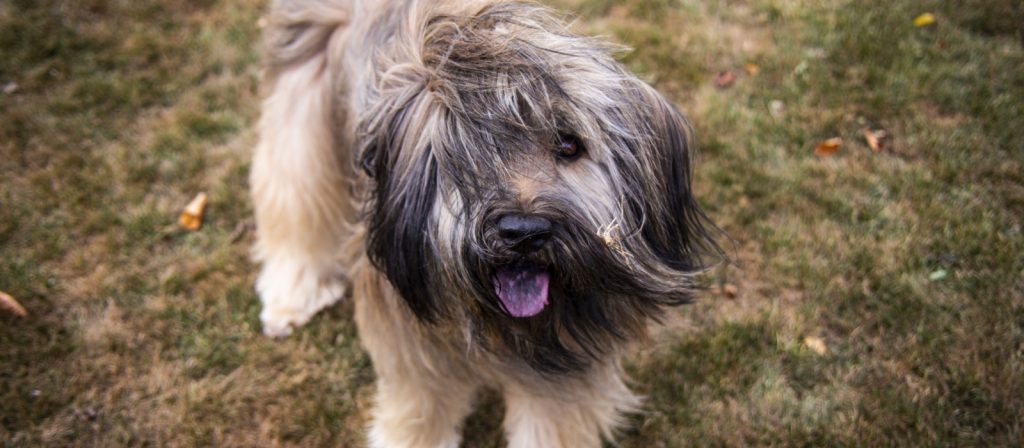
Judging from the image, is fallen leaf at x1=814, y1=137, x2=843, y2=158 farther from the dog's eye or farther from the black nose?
the black nose

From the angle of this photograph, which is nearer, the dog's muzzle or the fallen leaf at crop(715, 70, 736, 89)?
the dog's muzzle

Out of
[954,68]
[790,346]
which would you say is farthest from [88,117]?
[954,68]

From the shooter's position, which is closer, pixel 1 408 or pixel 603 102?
pixel 603 102

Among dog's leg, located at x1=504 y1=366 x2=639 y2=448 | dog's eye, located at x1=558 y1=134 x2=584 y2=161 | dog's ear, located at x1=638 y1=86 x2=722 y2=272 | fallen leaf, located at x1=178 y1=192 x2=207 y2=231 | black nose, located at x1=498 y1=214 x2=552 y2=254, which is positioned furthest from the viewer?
fallen leaf, located at x1=178 y1=192 x2=207 y2=231

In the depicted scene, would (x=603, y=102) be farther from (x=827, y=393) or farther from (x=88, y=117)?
(x=88, y=117)

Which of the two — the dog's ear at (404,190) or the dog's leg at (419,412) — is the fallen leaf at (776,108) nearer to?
the dog's leg at (419,412)

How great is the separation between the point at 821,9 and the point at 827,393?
2862 millimetres

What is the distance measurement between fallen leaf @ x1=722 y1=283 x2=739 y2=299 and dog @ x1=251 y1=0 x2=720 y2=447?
963mm

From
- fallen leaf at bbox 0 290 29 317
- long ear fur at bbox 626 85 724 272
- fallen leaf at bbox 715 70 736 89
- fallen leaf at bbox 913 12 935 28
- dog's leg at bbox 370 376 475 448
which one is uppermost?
long ear fur at bbox 626 85 724 272

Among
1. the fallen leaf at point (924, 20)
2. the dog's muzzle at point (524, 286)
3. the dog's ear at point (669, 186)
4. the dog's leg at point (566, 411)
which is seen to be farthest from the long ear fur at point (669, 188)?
the fallen leaf at point (924, 20)

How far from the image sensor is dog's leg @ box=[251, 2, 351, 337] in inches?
122

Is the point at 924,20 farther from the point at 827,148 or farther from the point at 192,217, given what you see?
the point at 192,217

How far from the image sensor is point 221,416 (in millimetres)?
3225

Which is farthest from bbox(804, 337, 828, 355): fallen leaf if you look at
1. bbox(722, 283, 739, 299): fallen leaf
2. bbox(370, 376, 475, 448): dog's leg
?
bbox(370, 376, 475, 448): dog's leg
